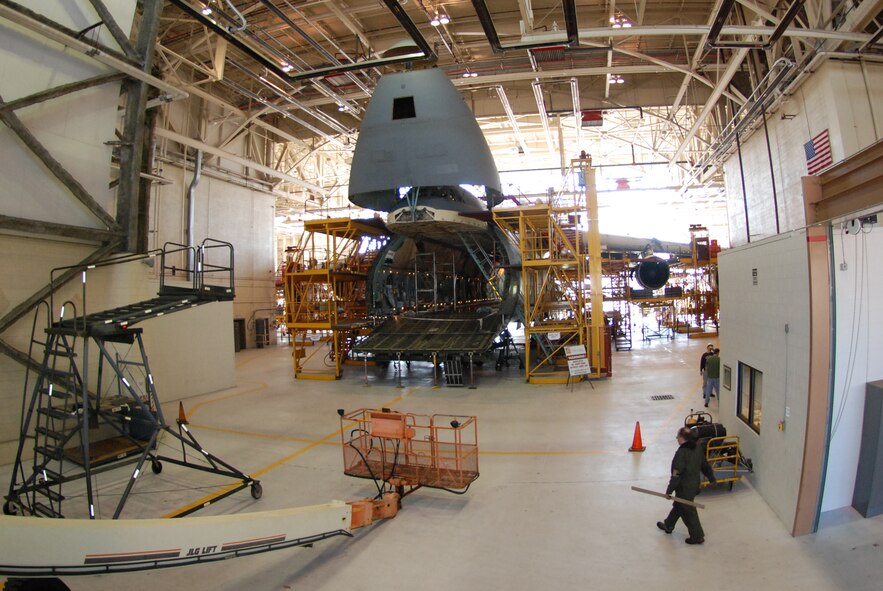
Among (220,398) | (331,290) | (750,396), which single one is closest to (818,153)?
(750,396)

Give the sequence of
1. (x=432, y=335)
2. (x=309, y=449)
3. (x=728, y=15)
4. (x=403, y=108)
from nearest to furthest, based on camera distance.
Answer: (x=309, y=449) → (x=728, y=15) → (x=403, y=108) → (x=432, y=335)

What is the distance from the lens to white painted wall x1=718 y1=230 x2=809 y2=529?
551cm

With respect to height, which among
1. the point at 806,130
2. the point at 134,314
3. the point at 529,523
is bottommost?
the point at 529,523

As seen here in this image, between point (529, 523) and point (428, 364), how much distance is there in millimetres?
15839

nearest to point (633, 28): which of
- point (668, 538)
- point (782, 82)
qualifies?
point (782, 82)

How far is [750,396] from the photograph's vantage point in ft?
24.2

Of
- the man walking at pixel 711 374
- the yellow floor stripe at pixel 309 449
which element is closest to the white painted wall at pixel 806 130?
the man walking at pixel 711 374

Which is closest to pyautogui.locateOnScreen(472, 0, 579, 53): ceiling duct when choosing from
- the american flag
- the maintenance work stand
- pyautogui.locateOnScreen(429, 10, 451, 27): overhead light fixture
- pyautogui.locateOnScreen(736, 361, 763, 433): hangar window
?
pyautogui.locateOnScreen(429, 10, 451, 27): overhead light fixture

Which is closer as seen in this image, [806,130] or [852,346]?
[852,346]

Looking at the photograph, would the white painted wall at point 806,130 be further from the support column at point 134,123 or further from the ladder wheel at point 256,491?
the support column at point 134,123

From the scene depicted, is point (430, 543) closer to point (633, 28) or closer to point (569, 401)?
point (569, 401)

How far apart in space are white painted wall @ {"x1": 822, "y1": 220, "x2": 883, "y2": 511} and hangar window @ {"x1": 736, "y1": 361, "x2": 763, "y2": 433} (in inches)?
49.1

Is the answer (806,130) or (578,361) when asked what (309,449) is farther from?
(806,130)

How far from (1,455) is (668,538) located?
1142cm
